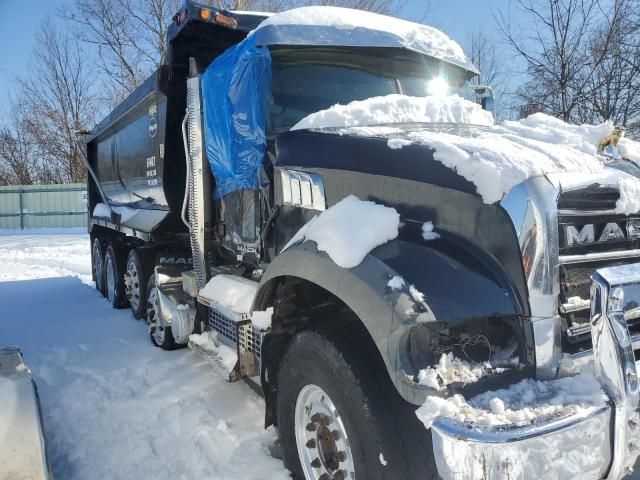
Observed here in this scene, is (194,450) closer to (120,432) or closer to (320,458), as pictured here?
(120,432)

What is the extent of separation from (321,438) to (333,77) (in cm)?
240

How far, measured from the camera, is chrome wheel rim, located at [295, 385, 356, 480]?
2.24 meters

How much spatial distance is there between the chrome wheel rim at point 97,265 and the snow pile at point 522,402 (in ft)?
26.2

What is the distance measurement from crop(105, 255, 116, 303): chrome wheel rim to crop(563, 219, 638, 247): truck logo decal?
22.2 feet

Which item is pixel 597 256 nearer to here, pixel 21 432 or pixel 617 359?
pixel 617 359

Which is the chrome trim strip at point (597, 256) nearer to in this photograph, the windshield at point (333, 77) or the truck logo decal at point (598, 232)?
the truck logo decal at point (598, 232)

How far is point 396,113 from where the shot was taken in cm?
304

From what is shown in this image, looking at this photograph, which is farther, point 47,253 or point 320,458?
point 47,253

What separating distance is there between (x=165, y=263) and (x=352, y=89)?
3.14 metres

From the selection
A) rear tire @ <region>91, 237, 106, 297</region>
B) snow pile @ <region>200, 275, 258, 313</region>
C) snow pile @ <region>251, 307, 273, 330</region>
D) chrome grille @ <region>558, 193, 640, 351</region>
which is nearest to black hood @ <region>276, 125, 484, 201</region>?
chrome grille @ <region>558, 193, 640, 351</region>

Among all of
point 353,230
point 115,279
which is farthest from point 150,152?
point 353,230

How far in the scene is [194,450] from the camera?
123 inches

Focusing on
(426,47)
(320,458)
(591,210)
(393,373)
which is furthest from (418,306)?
(426,47)

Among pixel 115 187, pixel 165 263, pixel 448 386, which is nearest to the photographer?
pixel 448 386
